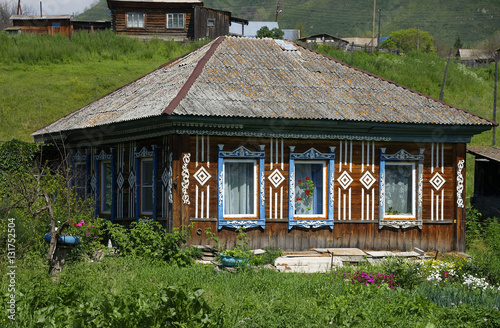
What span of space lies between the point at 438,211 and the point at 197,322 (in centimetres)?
906

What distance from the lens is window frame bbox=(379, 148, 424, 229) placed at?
14531 mm

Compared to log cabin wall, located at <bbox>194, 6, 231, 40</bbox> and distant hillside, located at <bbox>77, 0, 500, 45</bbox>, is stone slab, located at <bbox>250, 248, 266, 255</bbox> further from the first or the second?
distant hillside, located at <bbox>77, 0, 500, 45</bbox>

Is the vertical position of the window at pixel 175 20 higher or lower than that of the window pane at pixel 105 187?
higher

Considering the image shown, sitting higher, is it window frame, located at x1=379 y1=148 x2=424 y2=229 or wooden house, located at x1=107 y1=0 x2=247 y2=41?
wooden house, located at x1=107 y1=0 x2=247 y2=41

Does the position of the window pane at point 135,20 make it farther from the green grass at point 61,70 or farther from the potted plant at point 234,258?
the potted plant at point 234,258

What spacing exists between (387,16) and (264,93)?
401 ft

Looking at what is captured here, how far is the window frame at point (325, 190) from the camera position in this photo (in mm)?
13977

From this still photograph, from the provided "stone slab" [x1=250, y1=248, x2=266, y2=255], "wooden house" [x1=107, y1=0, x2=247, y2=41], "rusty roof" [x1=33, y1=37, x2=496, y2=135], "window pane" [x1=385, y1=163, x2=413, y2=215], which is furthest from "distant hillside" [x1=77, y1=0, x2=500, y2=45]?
"stone slab" [x1=250, y1=248, x2=266, y2=255]

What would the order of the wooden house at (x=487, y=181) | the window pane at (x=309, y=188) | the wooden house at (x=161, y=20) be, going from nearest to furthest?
the window pane at (x=309, y=188) → the wooden house at (x=487, y=181) → the wooden house at (x=161, y=20)

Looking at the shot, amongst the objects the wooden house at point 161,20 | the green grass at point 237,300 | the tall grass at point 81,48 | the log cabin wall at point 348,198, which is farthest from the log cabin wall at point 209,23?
the green grass at point 237,300

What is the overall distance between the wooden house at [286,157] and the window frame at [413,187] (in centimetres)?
2

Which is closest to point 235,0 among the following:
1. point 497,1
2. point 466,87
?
point 497,1

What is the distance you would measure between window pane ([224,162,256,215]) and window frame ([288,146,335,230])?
0.84 m

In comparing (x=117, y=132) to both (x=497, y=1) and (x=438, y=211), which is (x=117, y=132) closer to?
(x=438, y=211)
